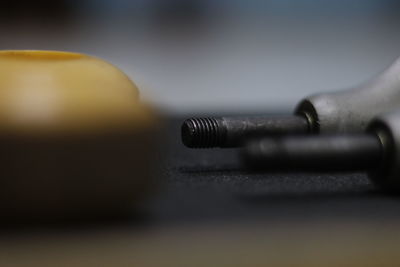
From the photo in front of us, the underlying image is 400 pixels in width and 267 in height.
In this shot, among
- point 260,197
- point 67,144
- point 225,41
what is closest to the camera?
point 67,144

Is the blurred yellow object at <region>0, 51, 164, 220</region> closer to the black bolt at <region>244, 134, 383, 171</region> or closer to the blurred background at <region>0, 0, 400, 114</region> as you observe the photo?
the black bolt at <region>244, 134, 383, 171</region>

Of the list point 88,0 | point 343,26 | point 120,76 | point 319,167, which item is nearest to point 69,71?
point 120,76

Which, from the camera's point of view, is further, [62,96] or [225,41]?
[225,41]

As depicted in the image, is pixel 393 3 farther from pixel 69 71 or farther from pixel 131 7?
pixel 69 71

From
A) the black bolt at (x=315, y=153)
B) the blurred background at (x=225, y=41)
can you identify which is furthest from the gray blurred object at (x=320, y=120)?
the blurred background at (x=225, y=41)

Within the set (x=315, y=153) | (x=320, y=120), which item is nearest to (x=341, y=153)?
(x=315, y=153)

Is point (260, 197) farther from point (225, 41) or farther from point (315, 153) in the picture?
point (225, 41)

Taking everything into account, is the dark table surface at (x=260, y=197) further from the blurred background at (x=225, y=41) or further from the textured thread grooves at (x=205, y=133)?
the blurred background at (x=225, y=41)
